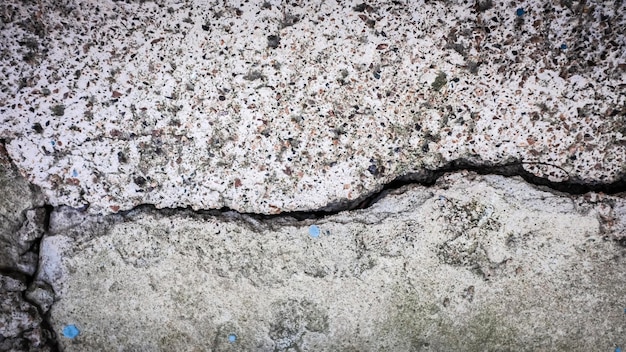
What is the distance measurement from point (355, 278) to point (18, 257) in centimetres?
87

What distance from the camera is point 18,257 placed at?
1.21m

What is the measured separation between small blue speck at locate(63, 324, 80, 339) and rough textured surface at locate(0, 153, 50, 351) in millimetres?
46

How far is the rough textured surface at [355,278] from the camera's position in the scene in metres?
1.17

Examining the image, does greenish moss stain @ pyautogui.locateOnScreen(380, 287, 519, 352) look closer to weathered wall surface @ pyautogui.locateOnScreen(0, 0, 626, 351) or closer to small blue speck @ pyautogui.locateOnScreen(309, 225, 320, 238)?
weathered wall surface @ pyautogui.locateOnScreen(0, 0, 626, 351)

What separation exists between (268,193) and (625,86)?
895mm

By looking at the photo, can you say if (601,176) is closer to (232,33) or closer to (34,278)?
(232,33)

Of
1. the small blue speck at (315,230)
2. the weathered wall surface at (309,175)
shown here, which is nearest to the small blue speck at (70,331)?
the weathered wall surface at (309,175)

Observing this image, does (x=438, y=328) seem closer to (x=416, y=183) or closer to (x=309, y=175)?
(x=416, y=183)

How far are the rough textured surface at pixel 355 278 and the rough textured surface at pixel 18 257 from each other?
0.14 feet

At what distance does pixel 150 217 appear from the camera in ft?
3.92

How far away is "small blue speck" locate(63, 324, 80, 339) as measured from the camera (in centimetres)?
123

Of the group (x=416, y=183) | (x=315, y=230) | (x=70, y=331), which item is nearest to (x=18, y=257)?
(x=70, y=331)

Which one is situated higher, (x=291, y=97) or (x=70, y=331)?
(x=291, y=97)

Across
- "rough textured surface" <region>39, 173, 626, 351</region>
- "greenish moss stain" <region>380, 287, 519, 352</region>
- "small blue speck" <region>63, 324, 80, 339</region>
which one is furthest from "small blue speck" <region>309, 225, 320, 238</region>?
"small blue speck" <region>63, 324, 80, 339</region>
